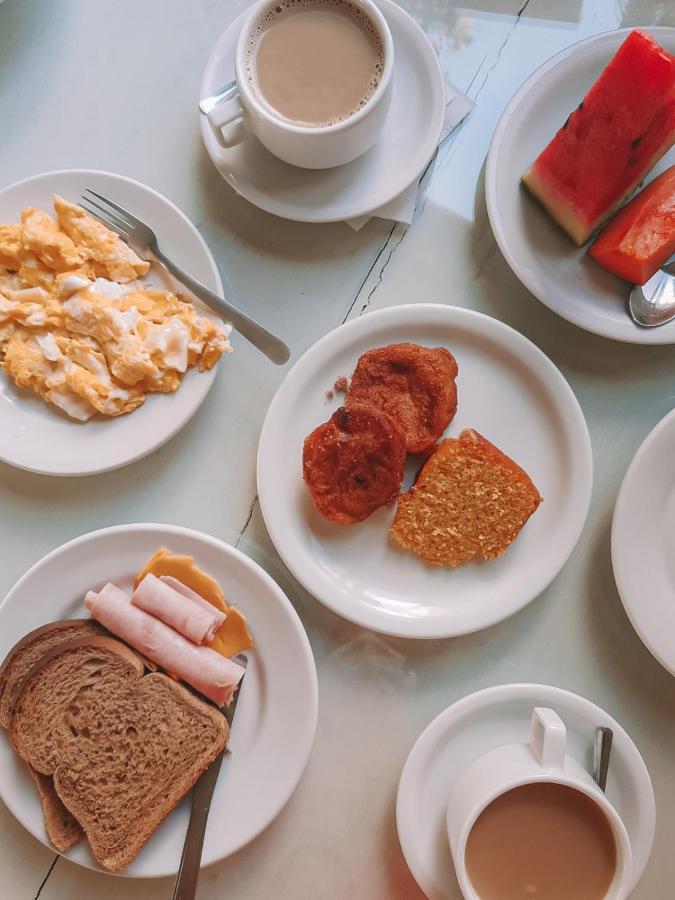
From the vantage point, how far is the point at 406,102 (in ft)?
4.49

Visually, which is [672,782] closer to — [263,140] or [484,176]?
[484,176]

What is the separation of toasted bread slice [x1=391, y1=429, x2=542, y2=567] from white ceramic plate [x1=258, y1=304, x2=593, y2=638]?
0.04 metres

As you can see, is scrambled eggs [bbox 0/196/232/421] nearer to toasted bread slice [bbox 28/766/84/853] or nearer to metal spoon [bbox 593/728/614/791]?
toasted bread slice [bbox 28/766/84/853]

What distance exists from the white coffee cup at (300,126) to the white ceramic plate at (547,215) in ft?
0.77

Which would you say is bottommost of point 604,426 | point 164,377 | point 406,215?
point 164,377

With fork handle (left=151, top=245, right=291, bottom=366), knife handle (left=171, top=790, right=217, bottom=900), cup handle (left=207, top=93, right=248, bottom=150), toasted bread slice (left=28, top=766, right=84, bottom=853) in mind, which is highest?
cup handle (left=207, top=93, right=248, bottom=150)

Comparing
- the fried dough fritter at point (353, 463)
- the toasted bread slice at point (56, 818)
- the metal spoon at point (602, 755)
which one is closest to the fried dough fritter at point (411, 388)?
the fried dough fritter at point (353, 463)

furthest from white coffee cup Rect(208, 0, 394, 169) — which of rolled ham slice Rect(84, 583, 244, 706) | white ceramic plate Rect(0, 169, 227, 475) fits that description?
rolled ham slice Rect(84, 583, 244, 706)

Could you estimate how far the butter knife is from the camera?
1.21 metres

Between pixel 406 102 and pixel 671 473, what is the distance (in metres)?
0.83

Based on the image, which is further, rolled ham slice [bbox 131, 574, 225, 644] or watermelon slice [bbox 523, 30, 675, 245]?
rolled ham slice [bbox 131, 574, 225, 644]

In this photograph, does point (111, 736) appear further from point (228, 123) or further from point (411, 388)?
point (228, 123)

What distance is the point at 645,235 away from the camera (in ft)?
4.16

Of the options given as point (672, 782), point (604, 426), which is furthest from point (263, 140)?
point (672, 782)
